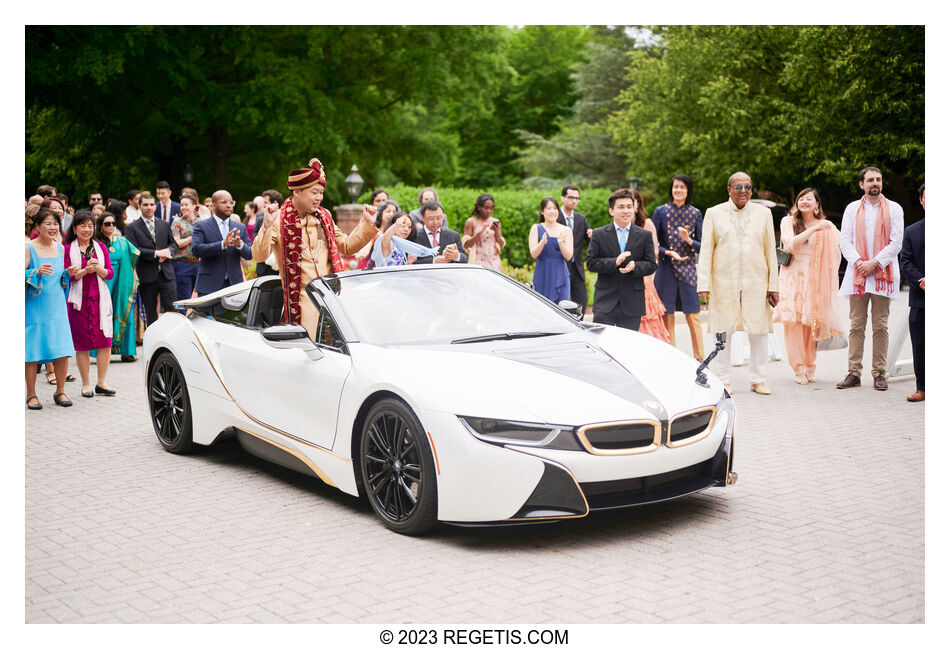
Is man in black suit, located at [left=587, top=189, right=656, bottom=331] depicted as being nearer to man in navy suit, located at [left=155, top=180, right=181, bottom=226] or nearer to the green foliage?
man in navy suit, located at [left=155, top=180, right=181, bottom=226]

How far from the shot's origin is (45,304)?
9773 mm

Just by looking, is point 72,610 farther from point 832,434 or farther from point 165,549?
point 832,434

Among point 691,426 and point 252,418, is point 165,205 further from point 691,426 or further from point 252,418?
point 691,426

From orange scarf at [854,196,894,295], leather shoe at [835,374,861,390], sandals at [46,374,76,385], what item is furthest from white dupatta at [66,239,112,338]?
orange scarf at [854,196,894,295]

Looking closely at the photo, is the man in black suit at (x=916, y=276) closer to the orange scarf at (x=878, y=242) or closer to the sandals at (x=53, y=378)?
the orange scarf at (x=878, y=242)

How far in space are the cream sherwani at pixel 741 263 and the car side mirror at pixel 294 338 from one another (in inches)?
212

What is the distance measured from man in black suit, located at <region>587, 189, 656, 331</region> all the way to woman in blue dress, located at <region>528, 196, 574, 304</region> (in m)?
1.61

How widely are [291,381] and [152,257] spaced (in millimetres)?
8390

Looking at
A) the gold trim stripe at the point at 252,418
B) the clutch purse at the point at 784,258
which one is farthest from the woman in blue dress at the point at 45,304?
the clutch purse at the point at 784,258

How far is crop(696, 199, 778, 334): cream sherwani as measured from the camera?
10281 mm

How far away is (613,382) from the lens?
5504 millimetres

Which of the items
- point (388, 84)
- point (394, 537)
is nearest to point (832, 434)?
point (394, 537)

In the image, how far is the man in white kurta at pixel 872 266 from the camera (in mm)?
10328

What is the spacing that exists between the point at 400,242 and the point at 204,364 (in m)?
3.28
